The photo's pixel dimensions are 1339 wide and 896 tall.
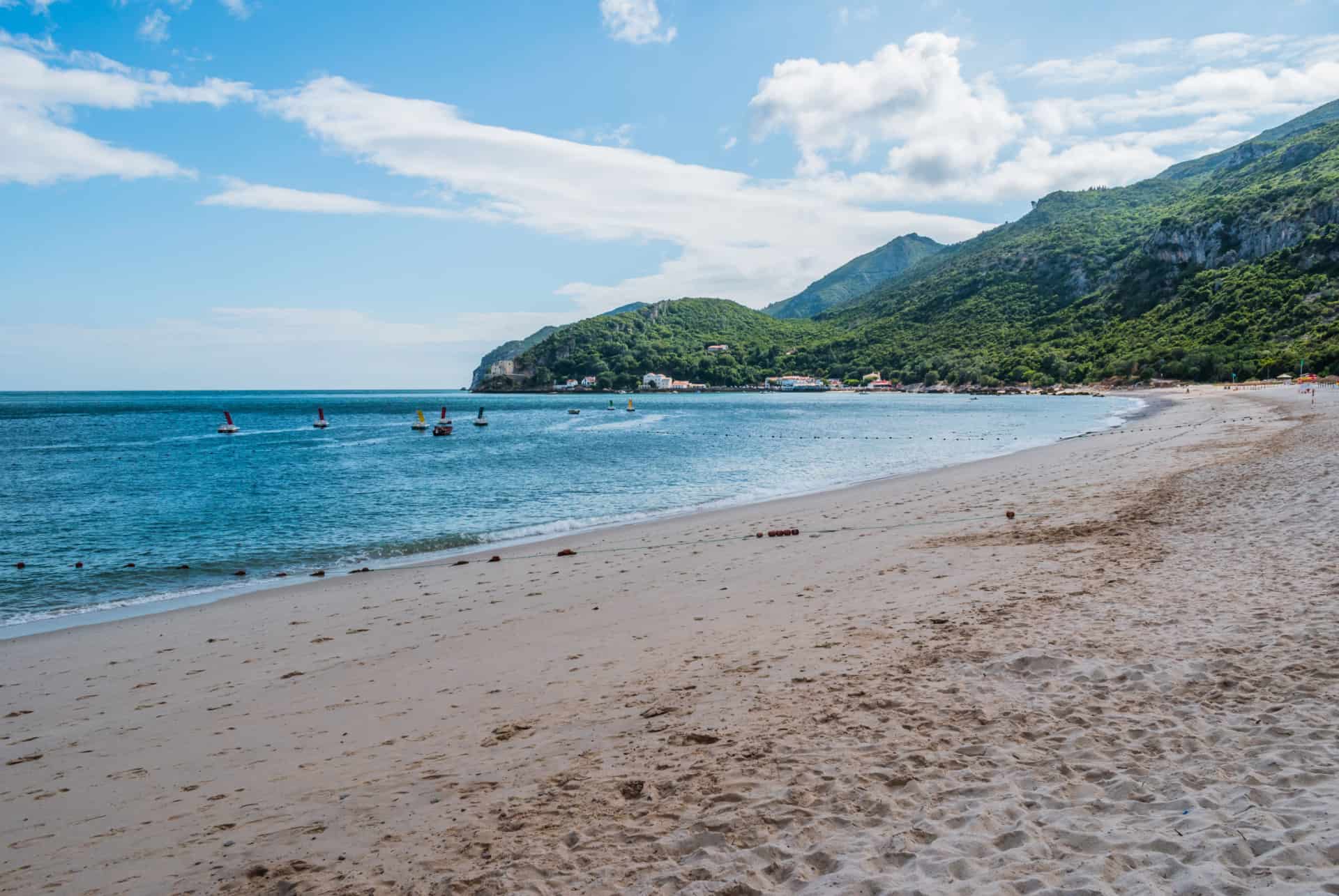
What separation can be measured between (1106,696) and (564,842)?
169 inches

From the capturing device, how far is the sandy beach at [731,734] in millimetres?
3949

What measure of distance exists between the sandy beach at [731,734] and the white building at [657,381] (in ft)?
590

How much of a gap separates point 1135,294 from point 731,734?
146 meters

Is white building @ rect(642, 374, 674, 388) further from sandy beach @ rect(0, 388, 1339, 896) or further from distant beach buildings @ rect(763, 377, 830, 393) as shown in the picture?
sandy beach @ rect(0, 388, 1339, 896)

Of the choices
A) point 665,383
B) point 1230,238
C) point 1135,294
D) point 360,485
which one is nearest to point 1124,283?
point 1135,294

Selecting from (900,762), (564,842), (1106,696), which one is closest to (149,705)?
(564,842)

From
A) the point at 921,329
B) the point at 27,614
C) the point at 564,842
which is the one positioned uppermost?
the point at 921,329

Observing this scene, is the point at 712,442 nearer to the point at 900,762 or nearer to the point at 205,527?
the point at 205,527

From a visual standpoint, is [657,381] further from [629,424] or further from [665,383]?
[629,424]

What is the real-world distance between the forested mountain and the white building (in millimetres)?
4094

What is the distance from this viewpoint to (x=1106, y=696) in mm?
5645

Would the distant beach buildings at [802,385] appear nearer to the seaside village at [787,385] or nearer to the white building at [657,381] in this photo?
the seaside village at [787,385]

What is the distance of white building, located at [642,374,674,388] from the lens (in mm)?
191000

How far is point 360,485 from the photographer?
30.2 m
